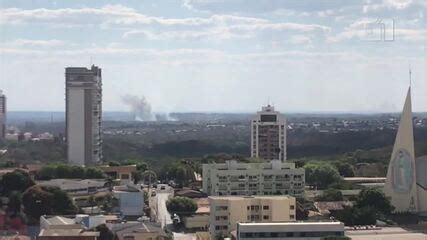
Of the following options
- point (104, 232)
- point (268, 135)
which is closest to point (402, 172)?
point (104, 232)

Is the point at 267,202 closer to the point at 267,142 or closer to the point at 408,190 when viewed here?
the point at 408,190

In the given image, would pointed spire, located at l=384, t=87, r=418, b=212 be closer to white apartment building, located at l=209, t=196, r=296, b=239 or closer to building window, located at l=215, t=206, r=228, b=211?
white apartment building, located at l=209, t=196, r=296, b=239

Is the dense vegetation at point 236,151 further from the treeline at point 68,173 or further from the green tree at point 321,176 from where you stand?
the treeline at point 68,173

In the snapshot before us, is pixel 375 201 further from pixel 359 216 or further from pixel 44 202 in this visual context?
pixel 44 202

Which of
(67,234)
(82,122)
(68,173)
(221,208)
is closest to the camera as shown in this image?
(67,234)

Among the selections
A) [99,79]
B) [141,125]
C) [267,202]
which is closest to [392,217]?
[267,202]

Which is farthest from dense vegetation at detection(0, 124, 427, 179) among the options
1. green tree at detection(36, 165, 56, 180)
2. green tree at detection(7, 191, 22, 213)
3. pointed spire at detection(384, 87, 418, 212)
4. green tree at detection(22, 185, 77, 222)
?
green tree at detection(22, 185, 77, 222)

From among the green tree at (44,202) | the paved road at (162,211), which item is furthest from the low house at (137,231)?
the green tree at (44,202)
